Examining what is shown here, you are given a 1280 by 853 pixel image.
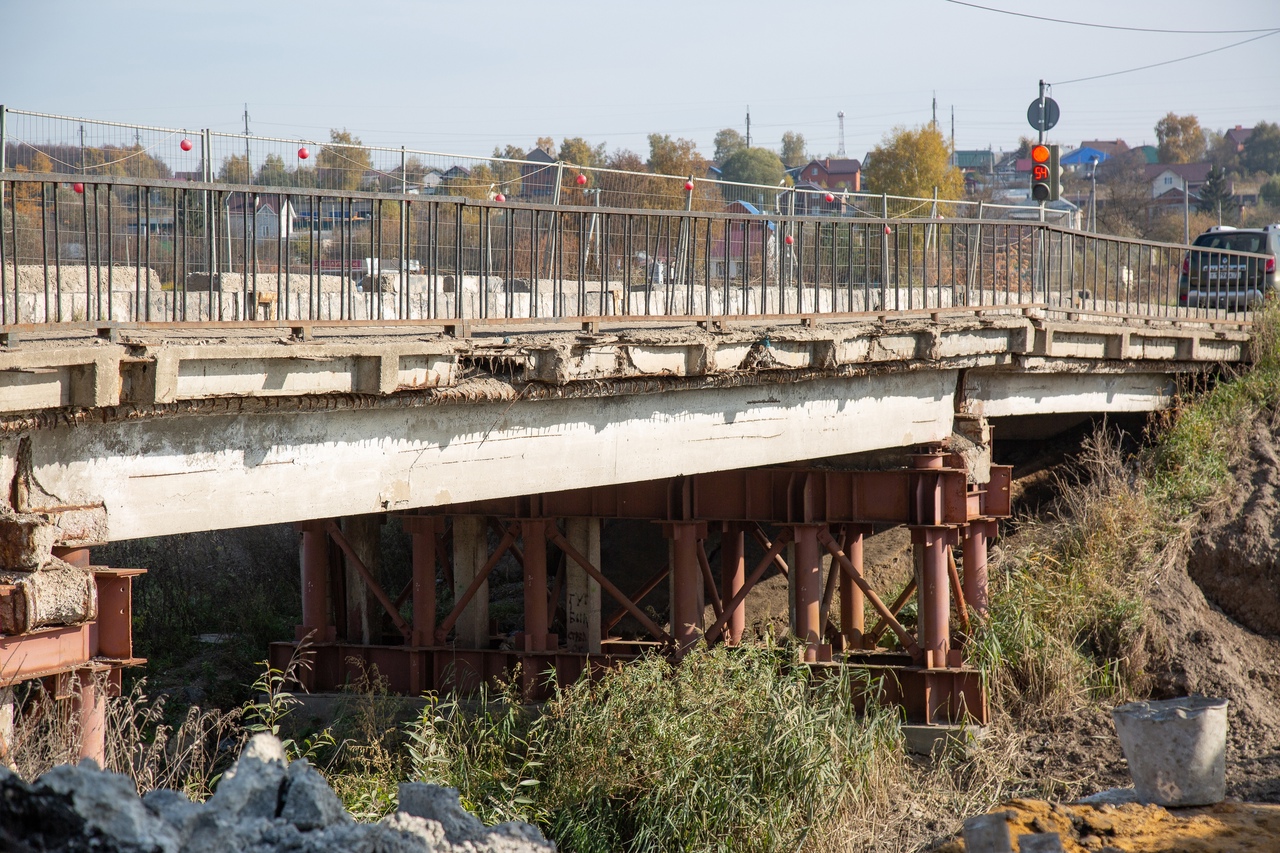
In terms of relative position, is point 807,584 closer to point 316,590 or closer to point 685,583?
point 685,583

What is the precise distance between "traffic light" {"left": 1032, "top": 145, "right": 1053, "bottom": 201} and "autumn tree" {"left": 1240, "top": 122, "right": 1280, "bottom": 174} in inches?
4347

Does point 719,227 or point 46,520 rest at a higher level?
point 719,227

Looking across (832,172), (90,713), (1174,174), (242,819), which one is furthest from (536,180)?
(1174,174)

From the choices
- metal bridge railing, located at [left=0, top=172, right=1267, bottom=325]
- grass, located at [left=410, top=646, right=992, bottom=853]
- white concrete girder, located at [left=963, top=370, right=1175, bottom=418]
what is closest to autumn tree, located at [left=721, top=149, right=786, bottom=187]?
metal bridge railing, located at [left=0, top=172, right=1267, bottom=325]

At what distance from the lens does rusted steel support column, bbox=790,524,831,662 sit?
10883 mm

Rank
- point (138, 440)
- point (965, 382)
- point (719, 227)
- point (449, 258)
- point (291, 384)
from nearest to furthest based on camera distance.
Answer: point (138, 440), point (291, 384), point (965, 382), point (449, 258), point (719, 227)

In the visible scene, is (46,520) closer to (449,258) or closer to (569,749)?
(569,749)

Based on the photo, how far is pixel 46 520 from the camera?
5438 millimetres

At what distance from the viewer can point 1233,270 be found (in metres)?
19.0

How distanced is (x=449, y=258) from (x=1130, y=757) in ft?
31.6

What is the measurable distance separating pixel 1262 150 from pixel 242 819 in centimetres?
12989

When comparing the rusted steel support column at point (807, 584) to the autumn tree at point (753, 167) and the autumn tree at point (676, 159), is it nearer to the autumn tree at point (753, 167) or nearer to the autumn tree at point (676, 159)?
the autumn tree at point (676, 159)

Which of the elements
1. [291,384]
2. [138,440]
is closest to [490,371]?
[291,384]

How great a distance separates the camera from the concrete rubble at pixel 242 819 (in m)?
2.76
